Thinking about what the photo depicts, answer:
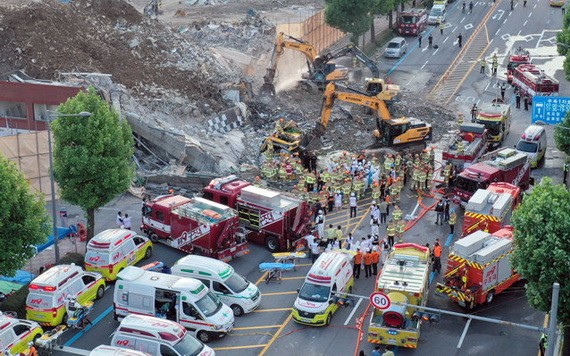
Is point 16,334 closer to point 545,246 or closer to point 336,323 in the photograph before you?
point 336,323

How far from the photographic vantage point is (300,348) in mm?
32531

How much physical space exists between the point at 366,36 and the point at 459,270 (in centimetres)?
5359

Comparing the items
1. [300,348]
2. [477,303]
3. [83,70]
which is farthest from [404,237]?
[83,70]

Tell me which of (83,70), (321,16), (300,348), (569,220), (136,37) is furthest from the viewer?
(321,16)

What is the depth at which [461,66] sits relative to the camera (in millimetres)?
74875

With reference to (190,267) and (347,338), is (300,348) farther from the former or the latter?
(190,267)

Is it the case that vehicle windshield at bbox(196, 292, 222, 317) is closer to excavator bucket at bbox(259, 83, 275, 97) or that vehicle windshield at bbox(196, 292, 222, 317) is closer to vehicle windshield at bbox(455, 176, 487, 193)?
vehicle windshield at bbox(455, 176, 487, 193)

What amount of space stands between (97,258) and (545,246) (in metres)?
18.6

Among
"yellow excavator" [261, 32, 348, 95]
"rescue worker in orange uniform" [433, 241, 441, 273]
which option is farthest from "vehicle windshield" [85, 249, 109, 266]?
"yellow excavator" [261, 32, 348, 95]

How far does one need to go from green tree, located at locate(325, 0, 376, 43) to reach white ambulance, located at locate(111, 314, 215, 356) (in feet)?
157

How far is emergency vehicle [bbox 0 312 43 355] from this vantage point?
102 ft

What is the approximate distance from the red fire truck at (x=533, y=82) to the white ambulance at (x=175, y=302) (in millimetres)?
37694

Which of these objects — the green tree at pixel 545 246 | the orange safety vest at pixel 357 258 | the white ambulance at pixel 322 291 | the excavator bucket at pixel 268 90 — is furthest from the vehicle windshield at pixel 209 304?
the excavator bucket at pixel 268 90

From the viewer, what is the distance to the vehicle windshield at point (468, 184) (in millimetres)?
44844
